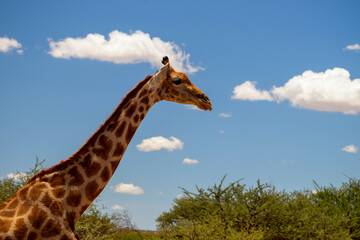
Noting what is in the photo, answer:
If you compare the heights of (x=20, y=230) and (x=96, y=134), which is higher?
(x=96, y=134)

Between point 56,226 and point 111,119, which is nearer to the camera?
point 56,226

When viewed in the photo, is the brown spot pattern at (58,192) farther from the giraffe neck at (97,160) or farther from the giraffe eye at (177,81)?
the giraffe eye at (177,81)

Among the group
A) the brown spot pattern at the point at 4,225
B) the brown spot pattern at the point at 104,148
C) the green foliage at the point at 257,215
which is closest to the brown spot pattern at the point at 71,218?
the brown spot pattern at the point at 4,225

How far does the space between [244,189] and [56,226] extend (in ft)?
28.4

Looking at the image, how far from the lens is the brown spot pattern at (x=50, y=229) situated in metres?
6.14

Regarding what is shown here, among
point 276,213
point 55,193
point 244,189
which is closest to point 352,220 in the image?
point 276,213

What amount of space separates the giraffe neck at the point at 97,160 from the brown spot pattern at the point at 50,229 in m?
0.32

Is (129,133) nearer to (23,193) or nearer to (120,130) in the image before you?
(120,130)

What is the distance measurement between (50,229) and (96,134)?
6.12 ft

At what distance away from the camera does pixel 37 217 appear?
20.4ft

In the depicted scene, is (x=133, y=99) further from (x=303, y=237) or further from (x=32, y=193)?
(x=303, y=237)

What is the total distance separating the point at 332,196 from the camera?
1730 cm

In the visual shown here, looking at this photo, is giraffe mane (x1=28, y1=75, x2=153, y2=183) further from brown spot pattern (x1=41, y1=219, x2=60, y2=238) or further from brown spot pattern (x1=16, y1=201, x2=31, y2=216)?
brown spot pattern (x1=41, y1=219, x2=60, y2=238)

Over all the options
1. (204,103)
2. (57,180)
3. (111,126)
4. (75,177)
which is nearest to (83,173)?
(75,177)
